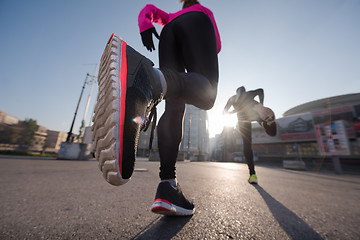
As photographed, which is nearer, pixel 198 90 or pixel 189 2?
pixel 198 90

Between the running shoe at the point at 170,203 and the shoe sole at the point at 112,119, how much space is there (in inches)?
8.2

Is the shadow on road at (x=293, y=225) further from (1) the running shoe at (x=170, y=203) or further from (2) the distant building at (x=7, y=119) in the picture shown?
(2) the distant building at (x=7, y=119)

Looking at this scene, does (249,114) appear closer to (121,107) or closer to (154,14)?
(154,14)

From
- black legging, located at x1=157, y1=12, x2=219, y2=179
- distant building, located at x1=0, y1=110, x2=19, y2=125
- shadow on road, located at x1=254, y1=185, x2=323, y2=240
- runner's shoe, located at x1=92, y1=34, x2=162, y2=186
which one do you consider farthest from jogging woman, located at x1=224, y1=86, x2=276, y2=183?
distant building, located at x1=0, y1=110, x2=19, y2=125

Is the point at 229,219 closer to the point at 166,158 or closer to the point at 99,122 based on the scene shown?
the point at 166,158

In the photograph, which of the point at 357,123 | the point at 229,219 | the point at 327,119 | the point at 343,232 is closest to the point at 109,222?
the point at 229,219

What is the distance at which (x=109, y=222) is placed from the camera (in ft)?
1.71

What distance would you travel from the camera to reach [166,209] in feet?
1.80

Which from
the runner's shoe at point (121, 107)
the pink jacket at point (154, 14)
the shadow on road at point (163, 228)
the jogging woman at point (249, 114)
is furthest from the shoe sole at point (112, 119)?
the jogging woman at point (249, 114)

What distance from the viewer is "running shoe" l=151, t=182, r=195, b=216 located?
1.81 feet

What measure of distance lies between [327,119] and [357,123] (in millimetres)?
3289

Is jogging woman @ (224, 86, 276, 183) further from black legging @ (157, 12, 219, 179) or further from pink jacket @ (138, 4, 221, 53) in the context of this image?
pink jacket @ (138, 4, 221, 53)

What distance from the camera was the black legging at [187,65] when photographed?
27.5 inches

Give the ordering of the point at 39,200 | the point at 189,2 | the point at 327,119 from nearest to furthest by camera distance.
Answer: the point at 39,200
the point at 189,2
the point at 327,119
